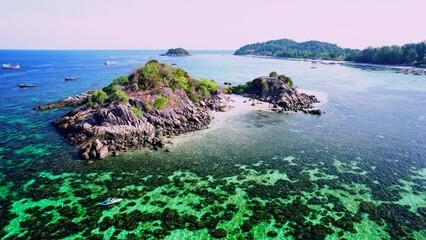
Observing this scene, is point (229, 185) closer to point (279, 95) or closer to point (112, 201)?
point (112, 201)

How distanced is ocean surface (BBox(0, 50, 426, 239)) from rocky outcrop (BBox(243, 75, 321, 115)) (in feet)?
60.1

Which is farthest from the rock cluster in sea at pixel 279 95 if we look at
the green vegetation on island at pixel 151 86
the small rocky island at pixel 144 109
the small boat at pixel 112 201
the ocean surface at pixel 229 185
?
the small boat at pixel 112 201

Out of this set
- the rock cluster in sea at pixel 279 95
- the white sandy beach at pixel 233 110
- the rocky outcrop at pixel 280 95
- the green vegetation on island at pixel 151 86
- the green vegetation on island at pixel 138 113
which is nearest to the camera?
the green vegetation on island at pixel 138 113

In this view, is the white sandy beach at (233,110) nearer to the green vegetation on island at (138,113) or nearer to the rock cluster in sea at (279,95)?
the green vegetation on island at (138,113)

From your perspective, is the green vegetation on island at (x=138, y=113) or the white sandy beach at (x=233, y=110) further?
the white sandy beach at (x=233, y=110)

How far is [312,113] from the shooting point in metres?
78.7

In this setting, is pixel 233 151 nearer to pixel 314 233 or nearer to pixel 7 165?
pixel 314 233

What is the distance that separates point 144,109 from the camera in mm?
62719

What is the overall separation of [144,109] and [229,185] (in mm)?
32807

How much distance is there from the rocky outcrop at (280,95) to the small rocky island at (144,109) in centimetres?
35

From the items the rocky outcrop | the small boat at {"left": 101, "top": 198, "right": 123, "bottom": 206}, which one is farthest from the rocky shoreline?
the rocky outcrop

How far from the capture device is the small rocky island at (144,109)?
53625 millimetres

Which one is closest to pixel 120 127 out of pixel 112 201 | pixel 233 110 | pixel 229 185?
pixel 112 201

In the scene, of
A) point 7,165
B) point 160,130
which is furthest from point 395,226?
point 7,165
